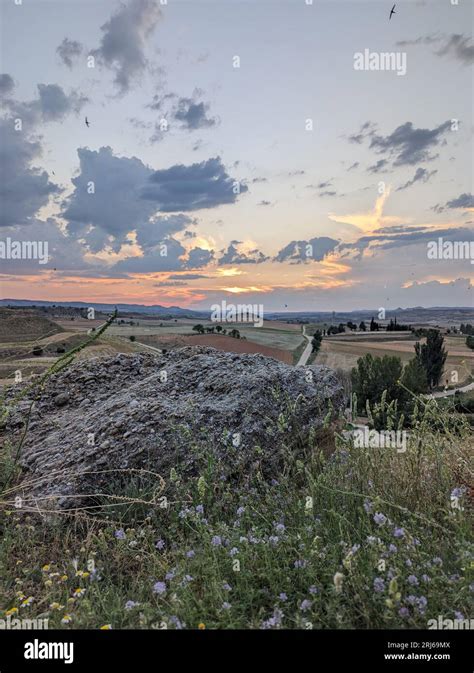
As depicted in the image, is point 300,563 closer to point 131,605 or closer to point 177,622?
point 177,622

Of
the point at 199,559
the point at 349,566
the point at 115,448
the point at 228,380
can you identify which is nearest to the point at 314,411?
the point at 228,380

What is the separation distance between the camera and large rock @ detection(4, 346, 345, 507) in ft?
14.5

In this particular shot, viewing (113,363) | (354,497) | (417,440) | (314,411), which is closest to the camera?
(354,497)

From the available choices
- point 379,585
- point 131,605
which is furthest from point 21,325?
point 379,585

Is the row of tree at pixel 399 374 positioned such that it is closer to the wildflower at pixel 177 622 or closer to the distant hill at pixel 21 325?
the distant hill at pixel 21 325

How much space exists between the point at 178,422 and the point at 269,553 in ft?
6.68

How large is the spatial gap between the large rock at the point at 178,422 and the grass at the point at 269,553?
225 millimetres

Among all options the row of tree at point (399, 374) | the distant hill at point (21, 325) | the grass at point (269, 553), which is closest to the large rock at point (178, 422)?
the grass at point (269, 553)

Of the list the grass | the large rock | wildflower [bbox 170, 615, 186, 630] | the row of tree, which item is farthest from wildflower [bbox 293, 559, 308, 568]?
the row of tree

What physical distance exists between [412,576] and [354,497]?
3.88ft

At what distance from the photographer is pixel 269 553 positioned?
9.70ft

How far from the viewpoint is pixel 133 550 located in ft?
11.0

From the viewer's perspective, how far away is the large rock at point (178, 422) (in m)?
4.41
